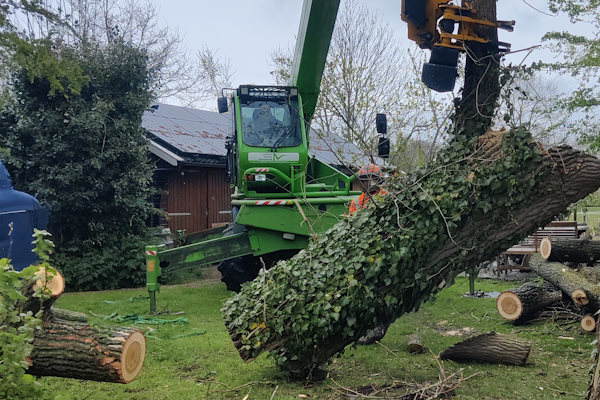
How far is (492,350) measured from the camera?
5.38 meters

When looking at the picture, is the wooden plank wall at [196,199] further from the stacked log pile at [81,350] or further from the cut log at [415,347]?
the stacked log pile at [81,350]

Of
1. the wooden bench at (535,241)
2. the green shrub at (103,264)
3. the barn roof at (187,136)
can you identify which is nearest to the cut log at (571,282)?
the wooden bench at (535,241)

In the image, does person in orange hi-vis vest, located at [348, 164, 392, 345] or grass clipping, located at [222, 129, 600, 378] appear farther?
person in orange hi-vis vest, located at [348, 164, 392, 345]

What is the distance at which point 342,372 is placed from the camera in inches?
203

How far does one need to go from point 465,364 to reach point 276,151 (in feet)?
14.4

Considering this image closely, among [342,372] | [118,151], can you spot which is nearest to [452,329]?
[342,372]

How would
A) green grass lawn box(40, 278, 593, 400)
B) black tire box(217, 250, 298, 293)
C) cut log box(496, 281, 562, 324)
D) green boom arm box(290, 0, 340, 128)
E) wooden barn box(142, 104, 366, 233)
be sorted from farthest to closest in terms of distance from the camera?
wooden barn box(142, 104, 366, 233) → black tire box(217, 250, 298, 293) → green boom arm box(290, 0, 340, 128) → cut log box(496, 281, 562, 324) → green grass lawn box(40, 278, 593, 400)

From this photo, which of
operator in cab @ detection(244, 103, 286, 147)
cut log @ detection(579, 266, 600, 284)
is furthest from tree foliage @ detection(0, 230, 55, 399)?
cut log @ detection(579, 266, 600, 284)

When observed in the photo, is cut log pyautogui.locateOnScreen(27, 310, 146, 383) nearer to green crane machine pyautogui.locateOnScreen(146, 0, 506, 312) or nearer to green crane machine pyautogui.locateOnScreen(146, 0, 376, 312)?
green crane machine pyautogui.locateOnScreen(146, 0, 506, 312)

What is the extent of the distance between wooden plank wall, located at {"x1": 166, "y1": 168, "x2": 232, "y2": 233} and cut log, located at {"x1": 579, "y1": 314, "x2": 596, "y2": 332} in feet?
36.0

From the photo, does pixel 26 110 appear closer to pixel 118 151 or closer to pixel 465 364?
pixel 118 151

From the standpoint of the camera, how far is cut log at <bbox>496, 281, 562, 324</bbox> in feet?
23.6

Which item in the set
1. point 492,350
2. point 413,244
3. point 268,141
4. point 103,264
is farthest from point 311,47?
point 103,264

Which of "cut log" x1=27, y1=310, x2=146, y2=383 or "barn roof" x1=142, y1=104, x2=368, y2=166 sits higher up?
"barn roof" x1=142, y1=104, x2=368, y2=166
